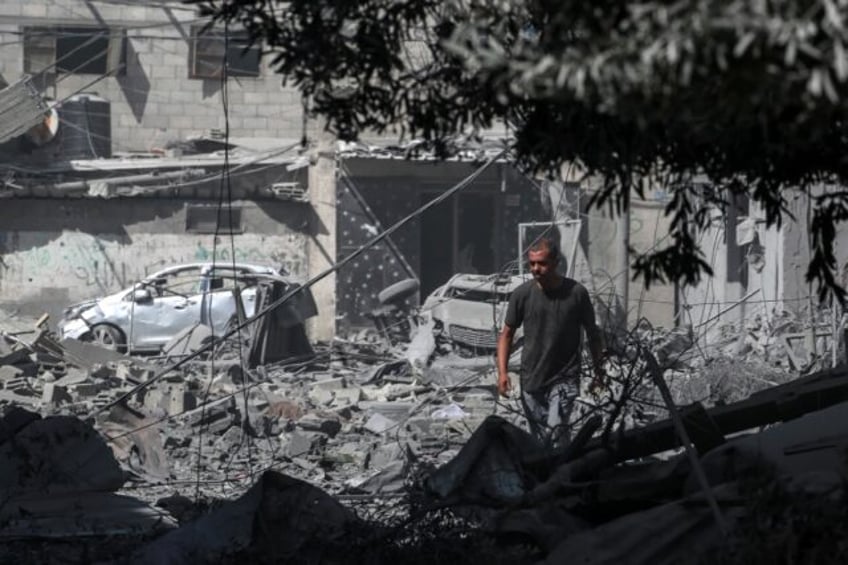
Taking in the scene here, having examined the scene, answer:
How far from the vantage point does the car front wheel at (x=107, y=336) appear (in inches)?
980

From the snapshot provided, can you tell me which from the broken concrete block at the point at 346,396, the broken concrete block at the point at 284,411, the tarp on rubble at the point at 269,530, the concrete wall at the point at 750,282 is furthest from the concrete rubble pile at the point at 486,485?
the concrete wall at the point at 750,282

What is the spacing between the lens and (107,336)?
2502 cm

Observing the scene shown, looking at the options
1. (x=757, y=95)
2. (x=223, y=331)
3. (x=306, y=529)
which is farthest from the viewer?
(x=223, y=331)

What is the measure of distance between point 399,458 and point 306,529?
16.4 feet

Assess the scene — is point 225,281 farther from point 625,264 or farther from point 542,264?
point 542,264

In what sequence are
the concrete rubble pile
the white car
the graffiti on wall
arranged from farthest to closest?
the graffiti on wall
the white car
the concrete rubble pile

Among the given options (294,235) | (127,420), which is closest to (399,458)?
(127,420)

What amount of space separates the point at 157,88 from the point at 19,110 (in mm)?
4595

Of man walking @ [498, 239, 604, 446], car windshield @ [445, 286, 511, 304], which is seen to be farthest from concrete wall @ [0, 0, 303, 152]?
man walking @ [498, 239, 604, 446]

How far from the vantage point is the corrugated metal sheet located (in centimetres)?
2789

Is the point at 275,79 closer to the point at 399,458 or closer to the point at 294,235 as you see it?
the point at 294,235

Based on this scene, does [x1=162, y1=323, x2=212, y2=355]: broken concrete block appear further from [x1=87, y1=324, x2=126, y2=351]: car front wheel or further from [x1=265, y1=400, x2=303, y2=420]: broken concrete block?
[x1=265, y1=400, x2=303, y2=420]: broken concrete block

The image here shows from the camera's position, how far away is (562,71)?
333 cm

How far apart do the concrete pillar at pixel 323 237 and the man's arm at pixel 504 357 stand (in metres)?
20.6
